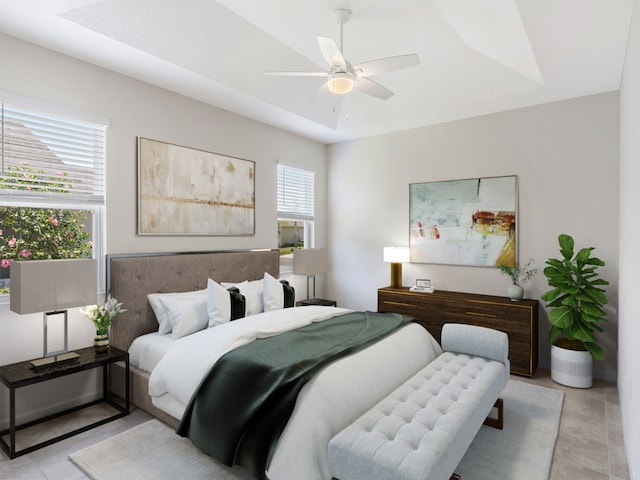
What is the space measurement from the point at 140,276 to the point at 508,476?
3.12 m

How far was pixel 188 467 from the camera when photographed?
2.31m

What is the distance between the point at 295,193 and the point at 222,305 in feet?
7.77

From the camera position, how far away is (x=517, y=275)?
13.5 feet

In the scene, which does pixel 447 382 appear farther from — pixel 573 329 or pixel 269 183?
pixel 269 183

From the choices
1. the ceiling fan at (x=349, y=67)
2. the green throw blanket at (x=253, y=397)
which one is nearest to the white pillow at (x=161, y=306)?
the green throw blanket at (x=253, y=397)

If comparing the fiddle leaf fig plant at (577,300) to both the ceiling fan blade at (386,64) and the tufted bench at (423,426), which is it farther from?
the ceiling fan blade at (386,64)

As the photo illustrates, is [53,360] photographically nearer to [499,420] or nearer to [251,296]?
[251,296]

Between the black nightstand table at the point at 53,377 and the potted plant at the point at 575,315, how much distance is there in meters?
3.78

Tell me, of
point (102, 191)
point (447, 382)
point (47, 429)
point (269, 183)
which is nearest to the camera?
point (447, 382)

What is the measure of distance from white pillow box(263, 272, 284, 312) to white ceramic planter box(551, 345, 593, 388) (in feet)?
8.99

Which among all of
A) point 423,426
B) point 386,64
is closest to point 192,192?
point 386,64

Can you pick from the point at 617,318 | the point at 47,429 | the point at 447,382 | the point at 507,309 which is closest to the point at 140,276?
the point at 47,429

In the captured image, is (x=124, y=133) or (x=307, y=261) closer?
(x=124, y=133)

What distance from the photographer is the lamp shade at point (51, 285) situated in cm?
251
